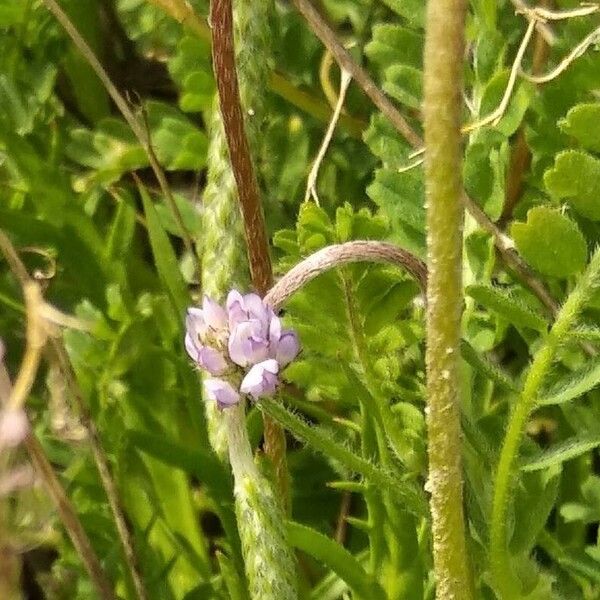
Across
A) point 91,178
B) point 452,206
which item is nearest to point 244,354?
point 452,206

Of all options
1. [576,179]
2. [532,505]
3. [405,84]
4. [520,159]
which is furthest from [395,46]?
[532,505]

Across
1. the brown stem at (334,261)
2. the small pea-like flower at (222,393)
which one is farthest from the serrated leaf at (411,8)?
the small pea-like flower at (222,393)

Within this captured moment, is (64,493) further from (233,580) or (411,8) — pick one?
(411,8)

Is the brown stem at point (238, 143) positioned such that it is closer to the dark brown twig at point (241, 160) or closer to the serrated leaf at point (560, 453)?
the dark brown twig at point (241, 160)

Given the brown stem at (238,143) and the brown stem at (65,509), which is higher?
the brown stem at (238,143)

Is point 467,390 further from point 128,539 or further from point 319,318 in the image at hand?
point 128,539

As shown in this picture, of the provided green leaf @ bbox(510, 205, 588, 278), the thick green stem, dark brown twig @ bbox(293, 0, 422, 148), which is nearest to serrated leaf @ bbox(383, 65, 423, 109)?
dark brown twig @ bbox(293, 0, 422, 148)
